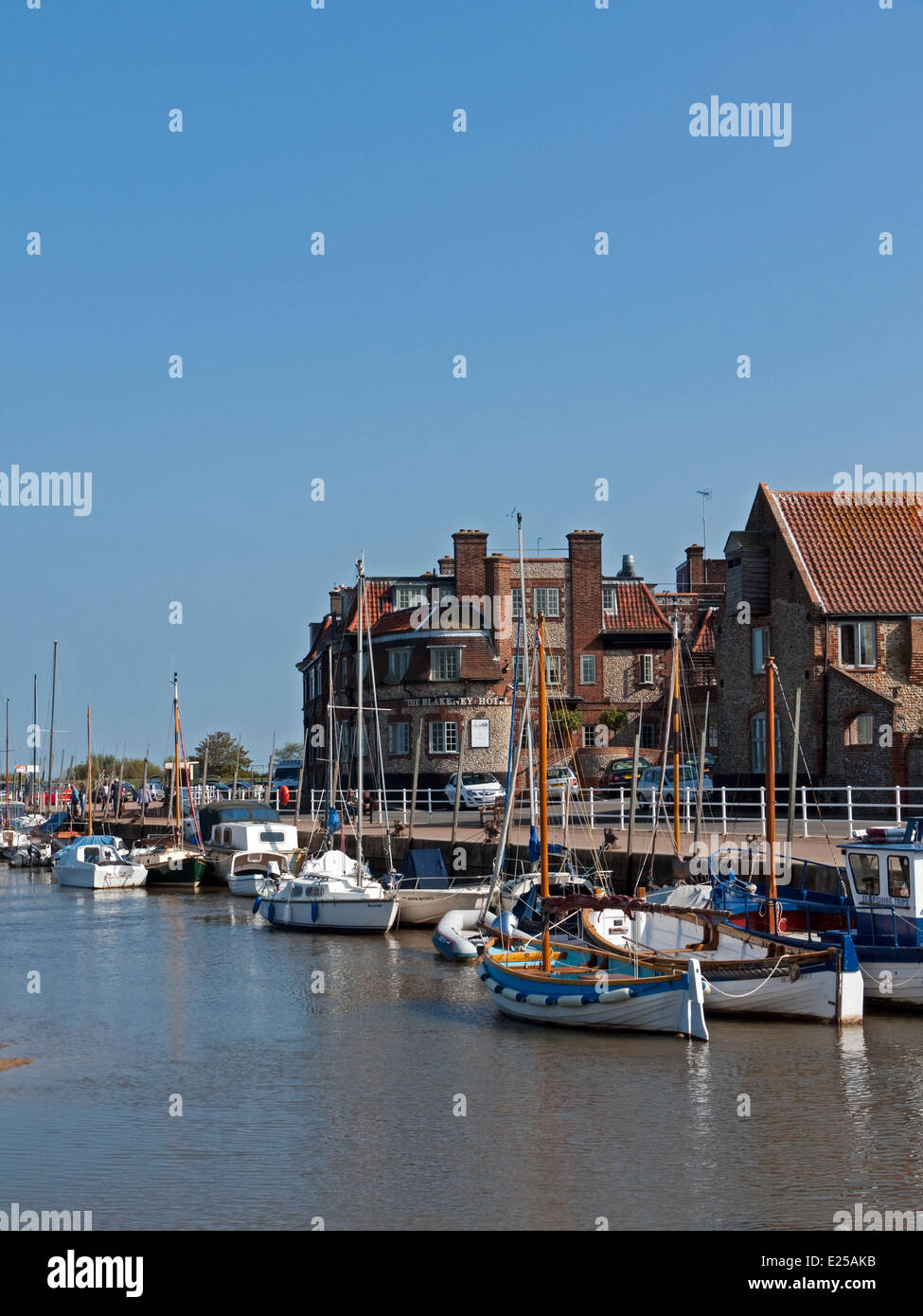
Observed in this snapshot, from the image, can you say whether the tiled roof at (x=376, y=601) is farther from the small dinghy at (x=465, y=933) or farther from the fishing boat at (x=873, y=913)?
the fishing boat at (x=873, y=913)

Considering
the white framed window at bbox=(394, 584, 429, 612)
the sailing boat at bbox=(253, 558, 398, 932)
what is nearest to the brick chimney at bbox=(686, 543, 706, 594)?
the white framed window at bbox=(394, 584, 429, 612)

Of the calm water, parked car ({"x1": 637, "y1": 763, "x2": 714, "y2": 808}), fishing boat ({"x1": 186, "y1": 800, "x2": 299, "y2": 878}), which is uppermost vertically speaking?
parked car ({"x1": 637, "y1": 763, "x2": 714, "y2": 808})

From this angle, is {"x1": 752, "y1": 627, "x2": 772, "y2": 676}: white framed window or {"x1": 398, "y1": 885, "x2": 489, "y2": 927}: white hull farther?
{"x1": 752, "y1": 627, "x2": 772, "y2": 676}: white framed window

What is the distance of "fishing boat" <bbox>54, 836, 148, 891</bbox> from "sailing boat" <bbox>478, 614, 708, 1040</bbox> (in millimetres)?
34330

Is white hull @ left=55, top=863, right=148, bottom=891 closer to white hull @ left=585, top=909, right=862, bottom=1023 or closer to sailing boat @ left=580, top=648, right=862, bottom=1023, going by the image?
sailing boat @ left=580, top=648, right=862, bottom=1023

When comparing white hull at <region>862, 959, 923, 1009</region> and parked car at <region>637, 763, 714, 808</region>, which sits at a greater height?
parked car at <region>637, 763, 714, 808</region>

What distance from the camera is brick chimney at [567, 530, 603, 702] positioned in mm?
74875

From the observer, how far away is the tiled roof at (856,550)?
169 feet

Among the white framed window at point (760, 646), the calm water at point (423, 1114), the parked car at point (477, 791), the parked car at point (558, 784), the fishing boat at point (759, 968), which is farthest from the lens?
the parked car at point (477, 791)

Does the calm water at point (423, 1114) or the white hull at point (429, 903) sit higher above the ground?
the white hull at point (429, 903)

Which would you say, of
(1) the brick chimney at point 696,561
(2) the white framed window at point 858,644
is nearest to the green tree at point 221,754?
(1) the brick chimney at point 696,561

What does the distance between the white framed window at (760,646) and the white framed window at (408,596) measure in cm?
2411

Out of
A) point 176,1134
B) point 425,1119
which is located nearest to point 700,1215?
point 425,1119
